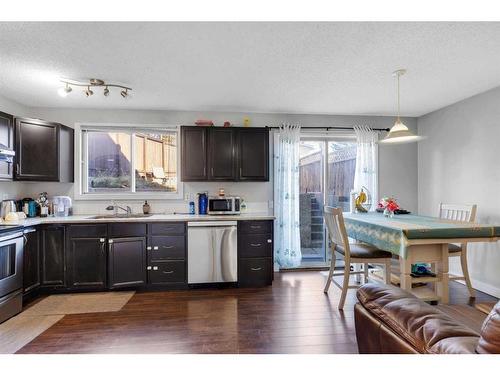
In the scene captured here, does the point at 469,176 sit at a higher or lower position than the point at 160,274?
higher

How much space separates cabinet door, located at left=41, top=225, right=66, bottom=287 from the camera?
3193mm

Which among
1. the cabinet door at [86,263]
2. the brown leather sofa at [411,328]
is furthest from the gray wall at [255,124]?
the brown leather sofa at [411,328]

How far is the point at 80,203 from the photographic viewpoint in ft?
12.8

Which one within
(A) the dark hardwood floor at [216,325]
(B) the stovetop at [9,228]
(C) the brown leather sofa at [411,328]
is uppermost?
(B) the stovetop at [9,228]

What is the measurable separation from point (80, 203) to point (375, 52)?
4.06 m

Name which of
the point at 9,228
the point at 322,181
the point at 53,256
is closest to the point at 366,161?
the point at 322,181

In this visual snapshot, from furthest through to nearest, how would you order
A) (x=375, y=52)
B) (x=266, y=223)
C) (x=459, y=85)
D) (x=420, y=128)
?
1. (x=420, y=128)
2. (x=266, y=223)
3. (x=459, y=85)
4. (x=375, y=52)

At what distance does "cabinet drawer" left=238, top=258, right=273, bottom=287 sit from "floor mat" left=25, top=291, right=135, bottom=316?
1351mm

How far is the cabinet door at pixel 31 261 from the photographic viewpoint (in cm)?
297

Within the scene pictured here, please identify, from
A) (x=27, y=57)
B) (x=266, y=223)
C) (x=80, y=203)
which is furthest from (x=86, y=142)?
(x=266, y=223)

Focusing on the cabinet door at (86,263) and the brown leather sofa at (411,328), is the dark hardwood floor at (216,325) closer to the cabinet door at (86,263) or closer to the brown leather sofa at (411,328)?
the cabinet door at (86,263)

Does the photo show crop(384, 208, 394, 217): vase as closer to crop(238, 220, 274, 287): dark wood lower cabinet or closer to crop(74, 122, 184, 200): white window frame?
crop(238, 220, 274, 287): dark wood lower cabinet

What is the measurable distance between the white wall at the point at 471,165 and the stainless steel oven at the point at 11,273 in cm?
521
